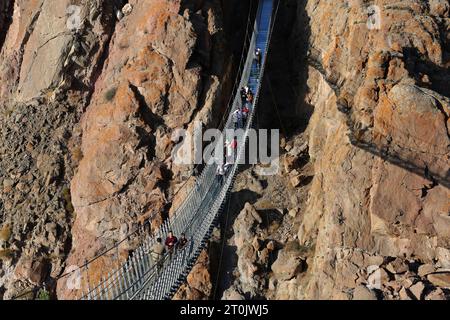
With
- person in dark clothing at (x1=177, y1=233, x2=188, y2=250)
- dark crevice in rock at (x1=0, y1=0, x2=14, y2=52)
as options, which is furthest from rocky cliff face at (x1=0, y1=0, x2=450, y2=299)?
person in dark clothing at (x1=177, y1=233, x2=188, y2=250)

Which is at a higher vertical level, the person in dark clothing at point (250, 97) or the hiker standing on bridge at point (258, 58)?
the hiker standing on bridge at point (258, 58)

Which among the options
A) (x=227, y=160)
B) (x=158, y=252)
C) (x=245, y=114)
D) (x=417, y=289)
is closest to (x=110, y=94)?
(x=245, y=114)

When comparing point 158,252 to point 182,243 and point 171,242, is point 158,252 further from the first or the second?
point 182,243

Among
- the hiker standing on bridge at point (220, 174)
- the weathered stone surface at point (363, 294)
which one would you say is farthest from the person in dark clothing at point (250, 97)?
the weathered stone surface at point (363, 294)

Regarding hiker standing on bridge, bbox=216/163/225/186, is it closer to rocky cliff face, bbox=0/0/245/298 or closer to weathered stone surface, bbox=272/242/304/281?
rocky cliff face, bbox=0/0/245/298

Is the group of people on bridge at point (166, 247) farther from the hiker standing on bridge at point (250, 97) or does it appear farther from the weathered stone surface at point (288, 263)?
the hiker standing on bridge at point (250, 97)
